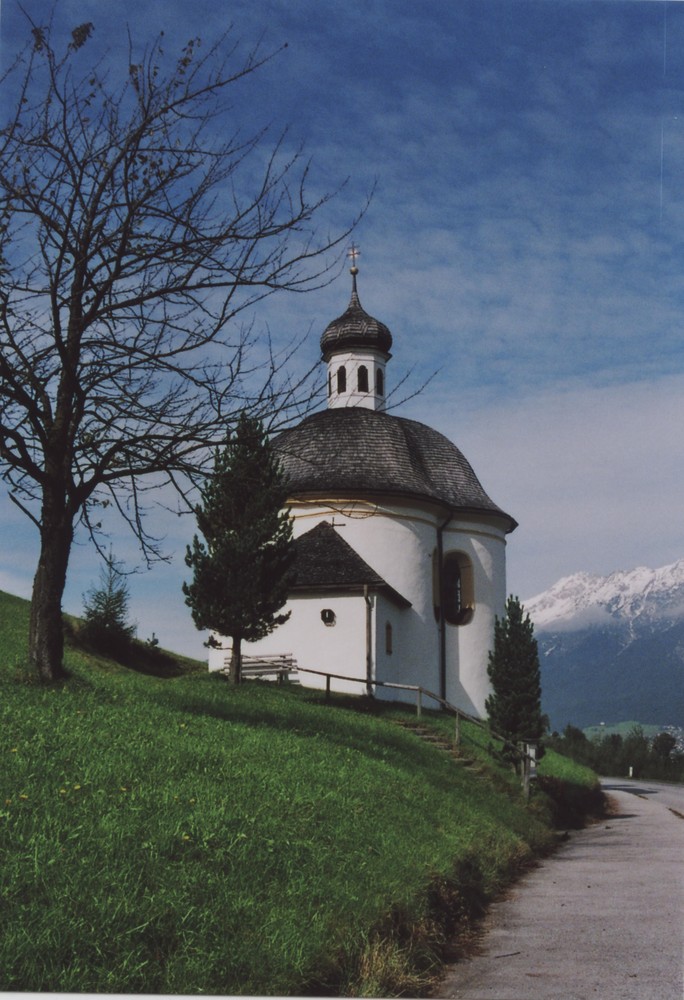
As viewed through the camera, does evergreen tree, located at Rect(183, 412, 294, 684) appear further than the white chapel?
No

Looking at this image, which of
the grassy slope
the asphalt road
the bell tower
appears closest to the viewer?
the grassy slope

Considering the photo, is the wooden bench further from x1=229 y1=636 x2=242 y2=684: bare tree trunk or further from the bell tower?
the bell tower

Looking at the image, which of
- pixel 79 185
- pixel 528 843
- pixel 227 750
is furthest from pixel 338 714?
pixel 79 185

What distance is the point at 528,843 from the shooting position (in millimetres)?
15102

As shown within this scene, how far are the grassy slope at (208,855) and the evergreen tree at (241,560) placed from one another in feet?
25.1

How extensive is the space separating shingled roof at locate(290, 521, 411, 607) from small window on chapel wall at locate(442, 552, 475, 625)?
3.51m

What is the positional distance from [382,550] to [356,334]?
9256 mm

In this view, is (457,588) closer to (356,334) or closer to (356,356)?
(356,356)

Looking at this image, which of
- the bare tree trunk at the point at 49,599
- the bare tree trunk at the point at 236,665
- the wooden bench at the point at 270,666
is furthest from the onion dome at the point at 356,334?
the bare tree trunk at the point at 49,599

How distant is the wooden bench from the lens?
26.0 metres

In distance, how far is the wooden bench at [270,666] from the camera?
2598 centimetres

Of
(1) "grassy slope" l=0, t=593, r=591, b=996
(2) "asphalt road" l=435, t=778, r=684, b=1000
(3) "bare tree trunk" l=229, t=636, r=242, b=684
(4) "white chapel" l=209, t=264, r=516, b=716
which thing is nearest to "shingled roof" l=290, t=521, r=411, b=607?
(4) "white chapel" l=209, t=264, r=516, b=716

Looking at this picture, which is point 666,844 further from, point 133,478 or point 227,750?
point 133,478

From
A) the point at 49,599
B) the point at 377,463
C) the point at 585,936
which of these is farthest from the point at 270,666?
the point at 585,936
